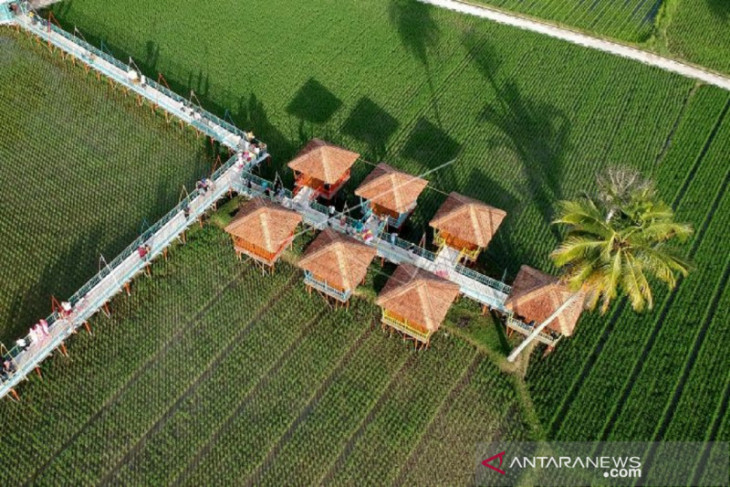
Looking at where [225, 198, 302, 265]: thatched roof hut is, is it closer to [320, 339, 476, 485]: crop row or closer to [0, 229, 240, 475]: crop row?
[0, 229, 240, 475]: crop row

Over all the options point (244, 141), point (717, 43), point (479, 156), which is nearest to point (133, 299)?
point (244, 141)

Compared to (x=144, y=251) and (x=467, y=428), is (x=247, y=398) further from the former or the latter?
(x=467, y=428)

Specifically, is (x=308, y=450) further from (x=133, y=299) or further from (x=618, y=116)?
(x=618, y=116)

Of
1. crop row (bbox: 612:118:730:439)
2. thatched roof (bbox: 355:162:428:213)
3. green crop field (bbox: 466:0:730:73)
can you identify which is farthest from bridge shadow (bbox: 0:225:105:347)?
green crop field (bbox: 466:0:730:73)

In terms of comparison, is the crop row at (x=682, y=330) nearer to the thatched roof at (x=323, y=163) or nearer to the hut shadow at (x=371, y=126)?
the thatched roof at (x=323, y=163)

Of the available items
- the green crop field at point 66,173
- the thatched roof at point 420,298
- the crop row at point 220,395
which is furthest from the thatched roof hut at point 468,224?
the green crop field at point 66,173

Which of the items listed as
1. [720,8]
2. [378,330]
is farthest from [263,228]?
[720,8]
